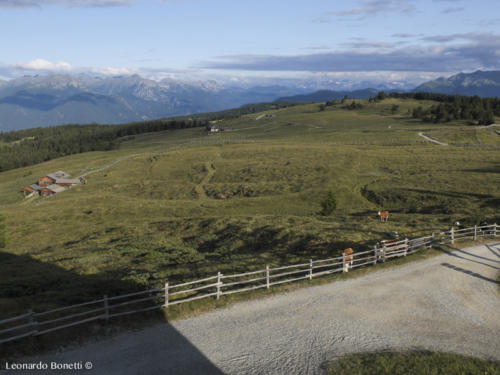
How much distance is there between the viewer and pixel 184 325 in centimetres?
1595

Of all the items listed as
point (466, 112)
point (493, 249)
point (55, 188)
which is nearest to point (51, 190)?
point (55, 188)

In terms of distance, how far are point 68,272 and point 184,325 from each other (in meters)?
13.6

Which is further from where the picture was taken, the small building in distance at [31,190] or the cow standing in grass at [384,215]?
the small building in distance at [31,190]

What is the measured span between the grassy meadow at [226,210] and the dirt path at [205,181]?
44 centimetres

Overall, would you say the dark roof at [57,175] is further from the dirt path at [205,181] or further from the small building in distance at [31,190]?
the dirt path at [205,181]

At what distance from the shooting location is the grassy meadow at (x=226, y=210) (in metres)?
25.3

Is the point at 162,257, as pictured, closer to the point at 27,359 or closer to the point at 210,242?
the point at 210,242

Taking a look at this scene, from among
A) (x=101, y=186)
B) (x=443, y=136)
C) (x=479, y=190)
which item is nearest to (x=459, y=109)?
(x=443, y=136)

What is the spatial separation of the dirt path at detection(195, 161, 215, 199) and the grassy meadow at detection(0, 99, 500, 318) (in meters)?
0.44

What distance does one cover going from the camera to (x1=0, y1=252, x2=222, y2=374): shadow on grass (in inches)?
514

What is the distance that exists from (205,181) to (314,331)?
6477 centimetres

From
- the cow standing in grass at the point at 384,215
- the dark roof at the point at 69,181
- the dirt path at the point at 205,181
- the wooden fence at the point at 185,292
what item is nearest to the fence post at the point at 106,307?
the wooden fence at the point at 185,292

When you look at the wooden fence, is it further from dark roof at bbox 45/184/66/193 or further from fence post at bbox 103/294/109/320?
dark roof at bbox 45/184/66/193

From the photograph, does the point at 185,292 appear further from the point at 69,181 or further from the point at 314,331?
the point at 69,181
